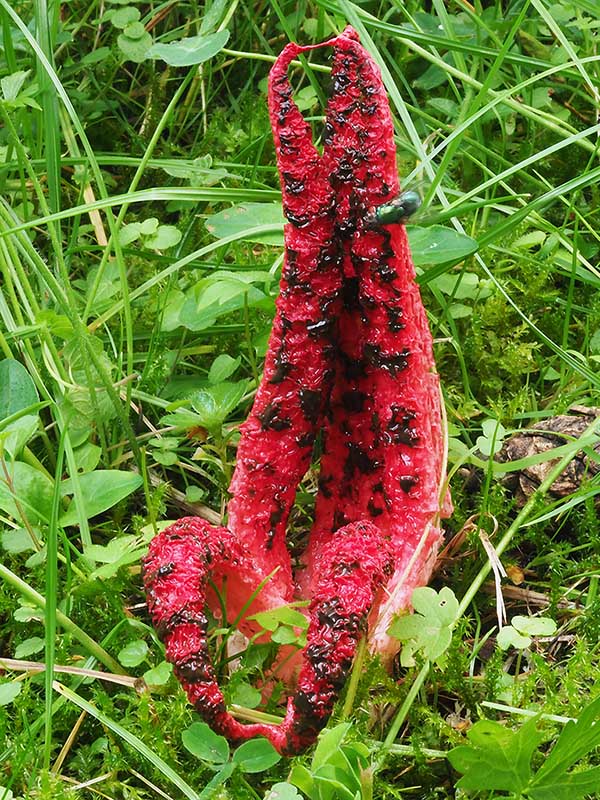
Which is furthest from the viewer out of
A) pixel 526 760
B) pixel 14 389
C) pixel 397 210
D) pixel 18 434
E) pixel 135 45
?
pixel 135 45

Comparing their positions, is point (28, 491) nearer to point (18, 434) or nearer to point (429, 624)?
point (18, 434)

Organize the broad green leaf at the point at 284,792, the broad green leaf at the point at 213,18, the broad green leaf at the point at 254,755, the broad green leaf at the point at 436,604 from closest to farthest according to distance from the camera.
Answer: the broad green leaf at the point at 284,792, the broad green leaf at the point at 254,755, the broad green leaf at the point at 436,604, the broad green leaf at the point at 213,18

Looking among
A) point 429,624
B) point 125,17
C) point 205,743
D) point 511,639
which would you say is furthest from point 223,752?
point 125,17

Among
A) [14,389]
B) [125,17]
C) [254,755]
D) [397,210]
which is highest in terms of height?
[125,17]

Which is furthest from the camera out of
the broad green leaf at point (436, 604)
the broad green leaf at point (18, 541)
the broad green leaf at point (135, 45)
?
the broad green leaf at point (135, 45)

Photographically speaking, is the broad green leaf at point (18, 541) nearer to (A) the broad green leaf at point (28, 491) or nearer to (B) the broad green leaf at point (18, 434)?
(A) the broad green leaf at point (28, 491)

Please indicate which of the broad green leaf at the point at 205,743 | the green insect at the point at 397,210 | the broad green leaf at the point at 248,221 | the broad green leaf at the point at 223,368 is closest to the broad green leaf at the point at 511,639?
the broad green leaf at the point at 205,743
